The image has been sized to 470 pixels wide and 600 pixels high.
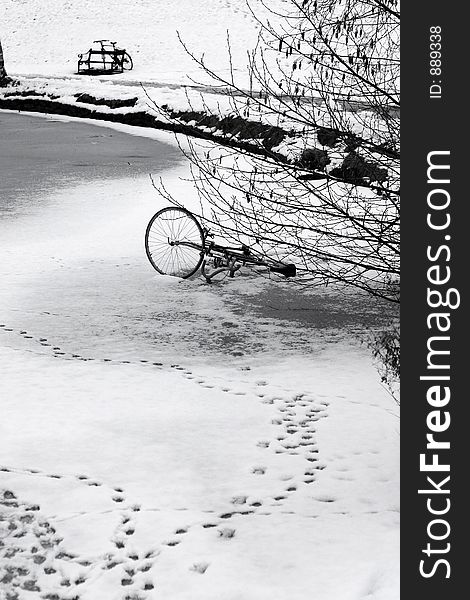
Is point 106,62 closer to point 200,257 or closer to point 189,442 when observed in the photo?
point 200,257

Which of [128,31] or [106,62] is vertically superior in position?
[128,31]

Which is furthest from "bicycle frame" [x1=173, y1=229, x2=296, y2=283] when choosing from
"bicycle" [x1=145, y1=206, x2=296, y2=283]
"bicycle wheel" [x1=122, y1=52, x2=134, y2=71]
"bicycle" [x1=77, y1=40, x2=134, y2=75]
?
"bicycle wheel" [x1=122, y1=52, x2=134, y2=71]

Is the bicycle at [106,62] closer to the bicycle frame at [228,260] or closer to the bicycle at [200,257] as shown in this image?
the bicycle at [200,257]

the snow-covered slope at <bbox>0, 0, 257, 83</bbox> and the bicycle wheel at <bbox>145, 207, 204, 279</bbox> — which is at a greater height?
the snow-covered slope at <bbox>0, 0, 257, 83</bbox>

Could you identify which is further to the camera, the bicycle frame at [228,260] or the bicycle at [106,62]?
the bicycle at [106,62]

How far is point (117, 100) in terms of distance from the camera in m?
23.8

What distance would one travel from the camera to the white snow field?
4.15 meters

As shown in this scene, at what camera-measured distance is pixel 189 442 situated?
5453 mm

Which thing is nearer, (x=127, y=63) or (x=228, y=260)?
(x=228, y=260)

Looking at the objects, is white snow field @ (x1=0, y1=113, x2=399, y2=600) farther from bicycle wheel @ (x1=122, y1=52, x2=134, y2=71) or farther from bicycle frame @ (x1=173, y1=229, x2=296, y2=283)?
bicycle wheel @ (x1=122, y1=52, x2=134, y2=71)

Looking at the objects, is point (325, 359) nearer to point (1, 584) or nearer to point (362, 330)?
point (362, 330)

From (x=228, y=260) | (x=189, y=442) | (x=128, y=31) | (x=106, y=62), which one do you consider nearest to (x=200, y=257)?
(x=228, y=260)

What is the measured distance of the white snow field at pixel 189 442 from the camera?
4148mm

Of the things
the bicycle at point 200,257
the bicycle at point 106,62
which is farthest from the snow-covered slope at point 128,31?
the bicycle at point 200,257
